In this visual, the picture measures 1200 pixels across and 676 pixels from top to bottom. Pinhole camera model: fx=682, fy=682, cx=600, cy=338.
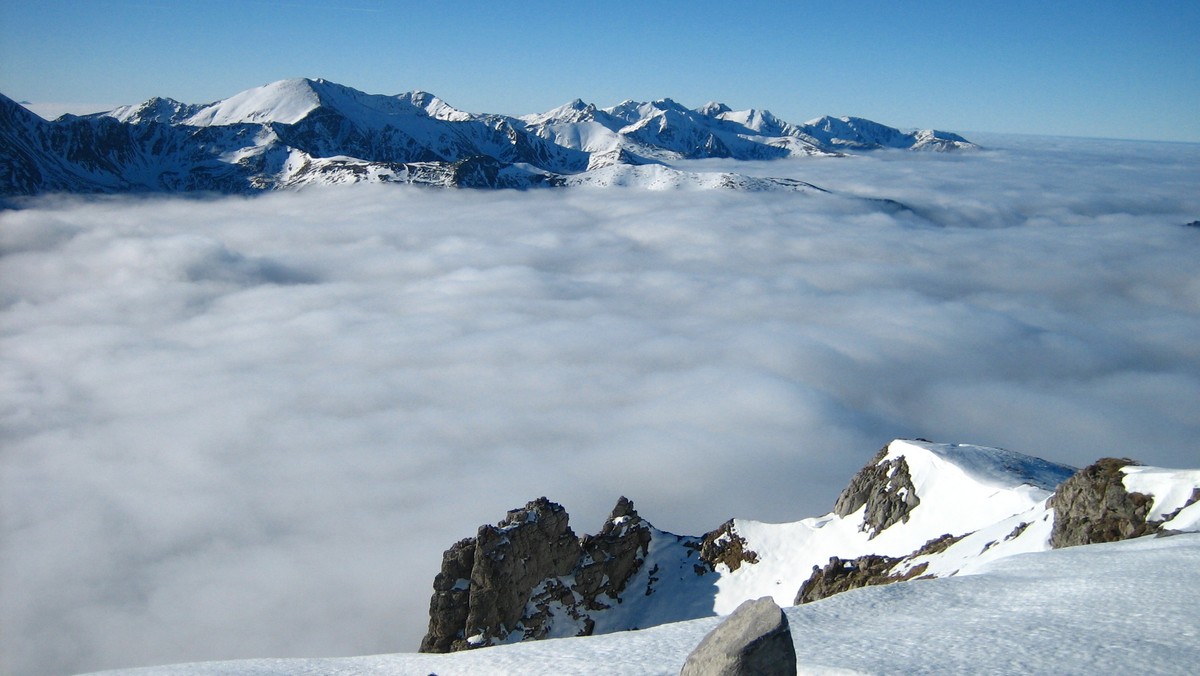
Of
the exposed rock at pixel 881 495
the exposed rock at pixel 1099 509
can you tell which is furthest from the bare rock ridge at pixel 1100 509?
the exposed rock at pixel 881 495

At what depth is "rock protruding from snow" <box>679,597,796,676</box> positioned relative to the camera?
31.9 feet

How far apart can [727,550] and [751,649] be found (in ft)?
176

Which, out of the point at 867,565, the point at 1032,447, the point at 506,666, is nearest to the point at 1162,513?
the point at 867,565

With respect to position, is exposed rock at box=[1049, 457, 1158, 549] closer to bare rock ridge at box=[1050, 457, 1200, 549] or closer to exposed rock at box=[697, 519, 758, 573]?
bare rock ridge at box=[1050, 457, 1200, 549]

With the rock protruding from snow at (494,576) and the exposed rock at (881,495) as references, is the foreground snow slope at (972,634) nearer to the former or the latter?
the exposed rock at (881,495)

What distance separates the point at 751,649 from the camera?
32.0 feet

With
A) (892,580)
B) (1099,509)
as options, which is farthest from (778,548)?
Answer: (1099,509)

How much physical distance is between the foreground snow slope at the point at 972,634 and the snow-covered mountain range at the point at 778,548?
1319 centimetres

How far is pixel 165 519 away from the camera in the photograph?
12962cm

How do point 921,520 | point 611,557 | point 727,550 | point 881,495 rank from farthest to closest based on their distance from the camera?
1. point 611,557
2. point 727,550
3. point 881,495
4. point 921,520

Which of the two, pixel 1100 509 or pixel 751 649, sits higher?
pixel 751 649

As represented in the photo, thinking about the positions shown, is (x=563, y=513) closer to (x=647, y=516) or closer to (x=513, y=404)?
(x=647, y=516)

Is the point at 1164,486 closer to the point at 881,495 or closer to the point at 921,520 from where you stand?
the point at 921,520

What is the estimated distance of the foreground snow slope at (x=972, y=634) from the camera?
1298 centimetres
